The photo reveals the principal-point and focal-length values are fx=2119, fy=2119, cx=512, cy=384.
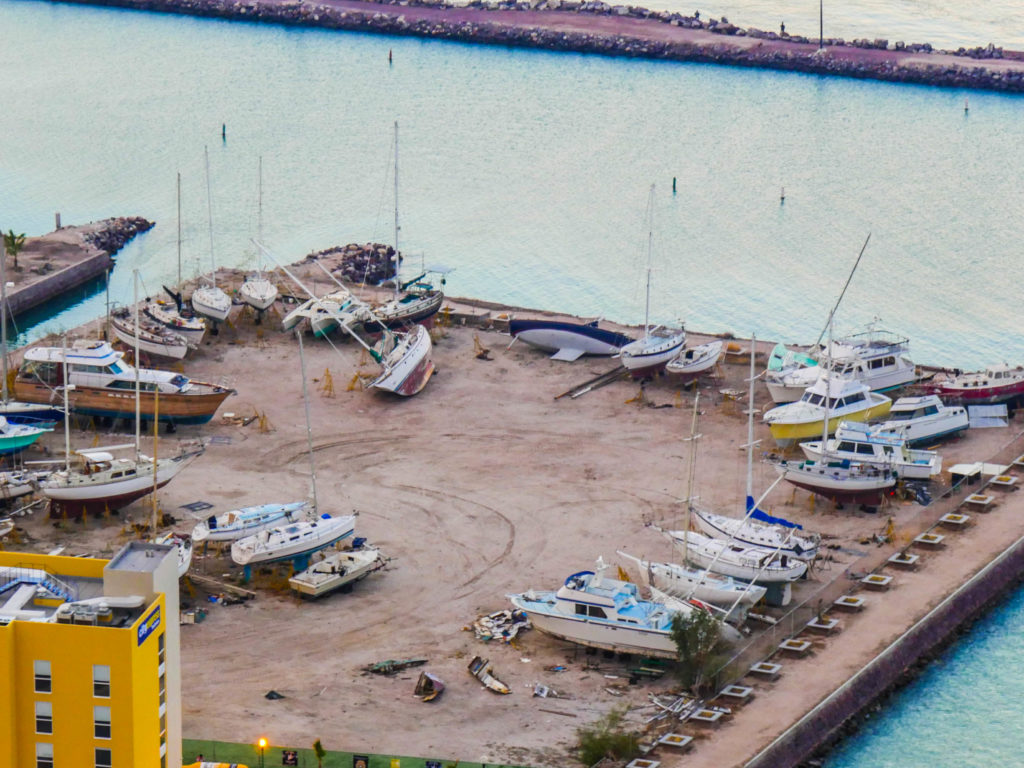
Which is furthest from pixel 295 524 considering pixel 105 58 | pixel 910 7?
pixel 910 7

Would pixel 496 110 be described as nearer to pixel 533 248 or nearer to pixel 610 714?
pixel 533 248

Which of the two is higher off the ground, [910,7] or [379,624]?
[910,7]

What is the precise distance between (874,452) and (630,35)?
239 feet

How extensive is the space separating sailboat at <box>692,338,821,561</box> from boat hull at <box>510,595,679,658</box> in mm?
5219

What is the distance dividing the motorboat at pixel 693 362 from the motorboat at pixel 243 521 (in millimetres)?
16040

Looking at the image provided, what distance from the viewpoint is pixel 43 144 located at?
107 meters

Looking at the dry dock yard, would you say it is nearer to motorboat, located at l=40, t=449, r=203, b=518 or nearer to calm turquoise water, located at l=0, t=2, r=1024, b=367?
motorboat, located at l=40, t=449, r=203, b=518

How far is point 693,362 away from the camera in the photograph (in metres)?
66.2

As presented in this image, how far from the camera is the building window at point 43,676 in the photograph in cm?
3825

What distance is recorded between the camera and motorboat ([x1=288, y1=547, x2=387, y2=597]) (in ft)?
168

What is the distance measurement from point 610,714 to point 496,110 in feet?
230

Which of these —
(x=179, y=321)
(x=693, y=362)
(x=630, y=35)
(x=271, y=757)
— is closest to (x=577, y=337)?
(x=693, y=362)

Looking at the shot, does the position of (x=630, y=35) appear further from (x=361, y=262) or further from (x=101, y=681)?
(x=101, y=681)

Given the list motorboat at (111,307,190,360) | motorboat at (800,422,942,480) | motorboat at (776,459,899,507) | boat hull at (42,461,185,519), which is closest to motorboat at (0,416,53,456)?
boat hull at (42,461,185,519)
